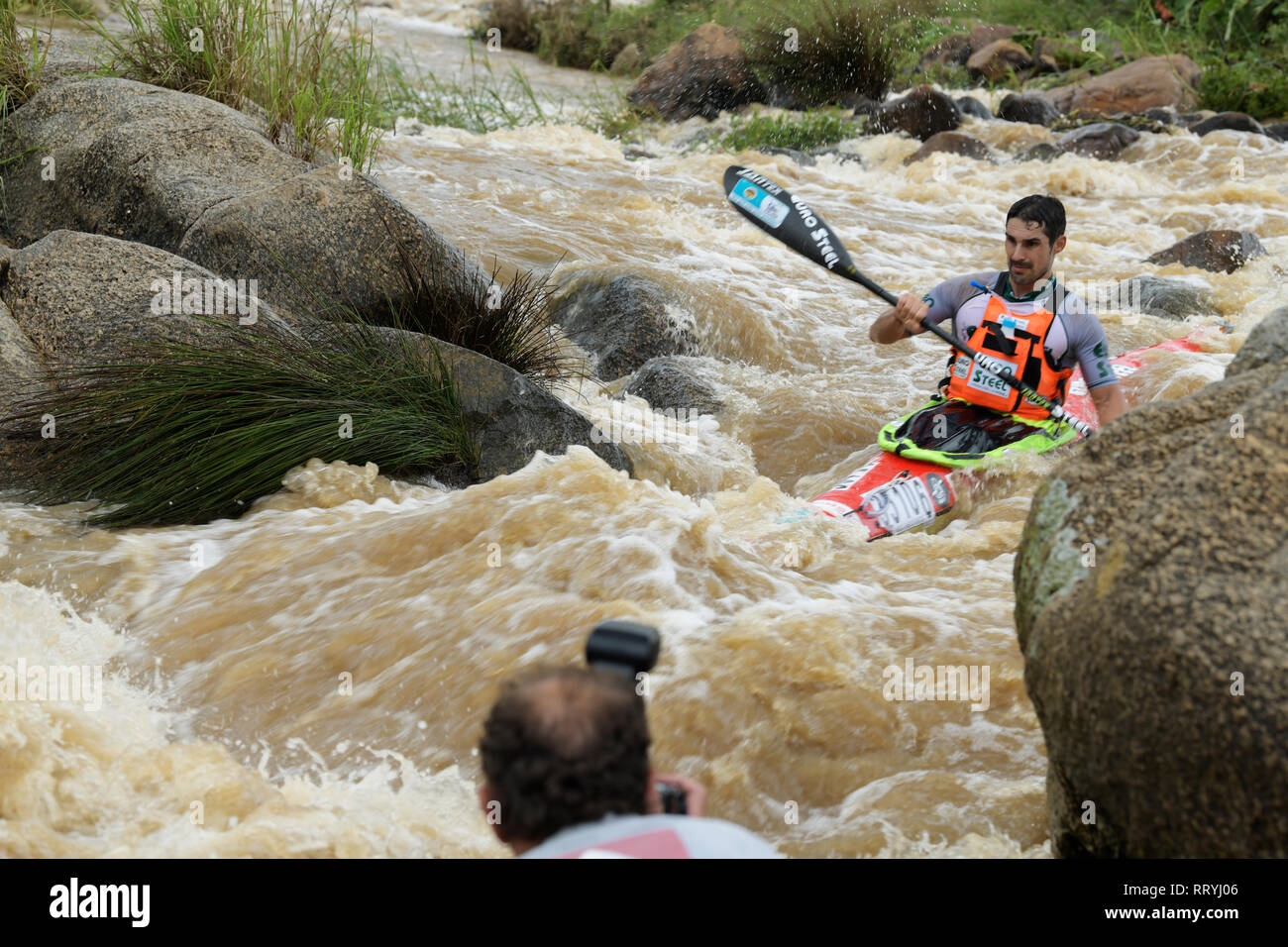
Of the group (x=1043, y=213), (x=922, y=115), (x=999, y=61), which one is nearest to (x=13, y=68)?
(x=1043, y=213)

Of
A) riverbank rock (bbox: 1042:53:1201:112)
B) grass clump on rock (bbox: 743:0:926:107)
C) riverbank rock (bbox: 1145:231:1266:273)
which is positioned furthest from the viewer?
grass clump on rock (bbox: 743:0:926:107)

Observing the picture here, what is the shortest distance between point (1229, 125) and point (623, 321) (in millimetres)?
8229

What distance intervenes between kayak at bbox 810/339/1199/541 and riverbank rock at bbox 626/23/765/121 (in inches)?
399

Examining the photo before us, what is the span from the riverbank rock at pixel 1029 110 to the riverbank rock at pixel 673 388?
27.2 ft

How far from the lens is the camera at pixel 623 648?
1.41 metres

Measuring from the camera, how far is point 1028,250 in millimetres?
4477

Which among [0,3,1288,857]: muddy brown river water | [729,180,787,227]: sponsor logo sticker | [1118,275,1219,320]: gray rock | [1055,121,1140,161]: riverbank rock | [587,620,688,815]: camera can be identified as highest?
[1055,121,1140,161]: riverbank rock

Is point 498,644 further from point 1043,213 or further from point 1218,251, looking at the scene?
point 1218,251

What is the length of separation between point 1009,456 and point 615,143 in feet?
27.7

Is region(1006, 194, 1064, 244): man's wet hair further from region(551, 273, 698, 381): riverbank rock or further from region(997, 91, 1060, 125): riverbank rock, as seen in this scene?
region(997, 91, 1060, 125): riverbank rock

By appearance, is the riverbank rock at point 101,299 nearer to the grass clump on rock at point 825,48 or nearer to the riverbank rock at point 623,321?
the riverbank rock at point 623,321

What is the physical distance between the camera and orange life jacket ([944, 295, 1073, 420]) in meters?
4.52

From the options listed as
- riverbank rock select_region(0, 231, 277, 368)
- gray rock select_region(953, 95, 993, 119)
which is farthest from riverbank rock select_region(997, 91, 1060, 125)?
riverbank rock select_region(0, 231, 277, 368)

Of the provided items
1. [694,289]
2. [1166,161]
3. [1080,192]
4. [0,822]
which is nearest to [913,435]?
[694,289]
